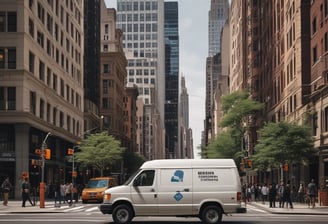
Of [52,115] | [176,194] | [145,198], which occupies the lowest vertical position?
[145,198]

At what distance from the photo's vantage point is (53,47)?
69.7 metres

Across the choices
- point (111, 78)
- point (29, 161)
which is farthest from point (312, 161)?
point (111, 78)

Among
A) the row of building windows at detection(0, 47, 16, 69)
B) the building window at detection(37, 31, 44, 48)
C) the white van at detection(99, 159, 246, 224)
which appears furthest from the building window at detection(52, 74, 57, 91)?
the white van at detection(99, 159, 246, 224)

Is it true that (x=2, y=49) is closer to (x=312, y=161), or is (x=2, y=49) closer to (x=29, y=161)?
(x=29, y=161)

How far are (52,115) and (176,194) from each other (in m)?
45.4

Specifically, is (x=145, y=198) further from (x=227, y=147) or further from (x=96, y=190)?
(x=227, y=147)

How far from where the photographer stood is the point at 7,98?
54594 mm

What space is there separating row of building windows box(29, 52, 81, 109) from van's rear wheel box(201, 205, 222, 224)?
38.5 m

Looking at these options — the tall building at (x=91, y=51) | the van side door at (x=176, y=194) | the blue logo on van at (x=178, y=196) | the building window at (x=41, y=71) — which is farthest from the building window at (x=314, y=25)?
the tall building at (x=91, y=51)

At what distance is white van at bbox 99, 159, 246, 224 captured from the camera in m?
23.7

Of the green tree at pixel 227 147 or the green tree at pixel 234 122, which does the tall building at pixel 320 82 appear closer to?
the green tree at pixel 234 122

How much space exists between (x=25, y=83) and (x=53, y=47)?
15.7 meters

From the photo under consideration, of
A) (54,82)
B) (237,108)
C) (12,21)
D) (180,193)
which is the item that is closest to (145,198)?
(180,193)

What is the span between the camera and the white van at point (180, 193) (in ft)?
77.8
